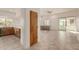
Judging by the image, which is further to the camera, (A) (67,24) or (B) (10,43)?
Result: (A) (67,24)

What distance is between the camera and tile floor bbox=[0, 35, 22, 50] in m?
2.50

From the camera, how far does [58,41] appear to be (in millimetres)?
2561

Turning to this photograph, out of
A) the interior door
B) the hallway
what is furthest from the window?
the hallway

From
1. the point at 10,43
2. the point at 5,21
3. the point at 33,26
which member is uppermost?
the point at 5,21

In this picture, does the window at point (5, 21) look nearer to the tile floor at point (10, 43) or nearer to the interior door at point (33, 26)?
the tile floor at point (10, 43)

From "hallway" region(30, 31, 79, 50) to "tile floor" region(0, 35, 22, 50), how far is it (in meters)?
0.35

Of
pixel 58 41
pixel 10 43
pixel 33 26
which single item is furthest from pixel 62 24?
pixel 10 43

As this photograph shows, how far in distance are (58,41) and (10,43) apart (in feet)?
3.71

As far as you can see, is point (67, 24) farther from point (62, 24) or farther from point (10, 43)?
point (10, 43)

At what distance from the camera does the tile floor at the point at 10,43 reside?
8.21 ft

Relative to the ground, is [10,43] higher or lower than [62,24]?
lower

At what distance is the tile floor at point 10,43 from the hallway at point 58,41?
1.15 ft
